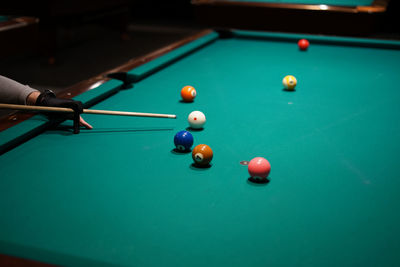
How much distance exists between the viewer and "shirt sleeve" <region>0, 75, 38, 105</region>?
224cm

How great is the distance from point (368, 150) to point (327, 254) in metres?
0.81

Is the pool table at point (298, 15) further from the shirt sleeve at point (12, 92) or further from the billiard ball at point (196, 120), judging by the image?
the shirt sleeve at point (12, 92)

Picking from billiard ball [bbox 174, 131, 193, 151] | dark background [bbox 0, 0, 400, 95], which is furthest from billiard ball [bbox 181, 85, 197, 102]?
dark background [bbox 0, 0, 400, 95]

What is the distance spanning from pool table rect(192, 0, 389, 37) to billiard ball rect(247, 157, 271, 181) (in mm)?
2763

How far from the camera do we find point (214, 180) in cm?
161

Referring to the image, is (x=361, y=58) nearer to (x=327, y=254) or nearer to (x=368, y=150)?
(x=368, y=150)

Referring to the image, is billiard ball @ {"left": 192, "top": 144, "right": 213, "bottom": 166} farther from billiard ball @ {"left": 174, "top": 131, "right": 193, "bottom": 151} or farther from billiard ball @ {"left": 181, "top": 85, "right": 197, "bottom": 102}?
billiard ball @ {"left": 181, "top": 85, "right": 197, "bottom": 102}

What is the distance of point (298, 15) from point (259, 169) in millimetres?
3018

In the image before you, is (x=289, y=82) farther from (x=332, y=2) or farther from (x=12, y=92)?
(x=332, y=2)

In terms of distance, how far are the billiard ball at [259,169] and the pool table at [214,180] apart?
0.11 feet

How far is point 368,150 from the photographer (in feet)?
6.24

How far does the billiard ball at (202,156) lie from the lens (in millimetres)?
1670

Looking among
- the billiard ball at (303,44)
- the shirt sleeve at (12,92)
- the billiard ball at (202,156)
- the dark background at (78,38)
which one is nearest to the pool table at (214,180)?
the billiard ball at (202,156)

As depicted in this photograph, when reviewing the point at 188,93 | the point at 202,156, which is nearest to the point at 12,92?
the point at 188,93
